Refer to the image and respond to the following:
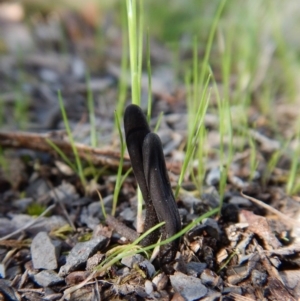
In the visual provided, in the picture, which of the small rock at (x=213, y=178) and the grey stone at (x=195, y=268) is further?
the small rock at (x=213, y=178)

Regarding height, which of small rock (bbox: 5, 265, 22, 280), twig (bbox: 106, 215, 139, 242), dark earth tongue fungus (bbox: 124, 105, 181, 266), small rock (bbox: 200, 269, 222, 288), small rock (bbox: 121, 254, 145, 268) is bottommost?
small rock (bbox: 5, 265, 22, 280)

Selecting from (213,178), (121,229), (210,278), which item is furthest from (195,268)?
(213,178)

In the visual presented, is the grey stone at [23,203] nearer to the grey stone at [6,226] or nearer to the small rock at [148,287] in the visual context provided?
the grey stone at [6,226]

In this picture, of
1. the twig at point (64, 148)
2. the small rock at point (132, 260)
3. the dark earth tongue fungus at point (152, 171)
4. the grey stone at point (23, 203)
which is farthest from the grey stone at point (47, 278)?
the twig at point (64, 148)

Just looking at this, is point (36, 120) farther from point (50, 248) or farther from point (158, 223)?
point (158, 223)

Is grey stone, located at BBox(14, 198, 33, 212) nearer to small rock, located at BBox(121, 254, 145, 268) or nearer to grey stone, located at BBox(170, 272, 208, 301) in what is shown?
small rock, located at BBox(121, 254, 145, 268)

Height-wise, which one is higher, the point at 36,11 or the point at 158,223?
the point at 36,11

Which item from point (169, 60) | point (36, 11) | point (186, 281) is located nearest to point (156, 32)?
point (169, 60)

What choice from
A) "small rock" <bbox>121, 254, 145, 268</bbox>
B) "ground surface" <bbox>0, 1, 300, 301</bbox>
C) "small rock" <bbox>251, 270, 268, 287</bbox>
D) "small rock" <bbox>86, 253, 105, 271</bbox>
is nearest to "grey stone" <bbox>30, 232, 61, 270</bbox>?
"ground surface" <bbox>0, 1, 300, 301</bbox>
